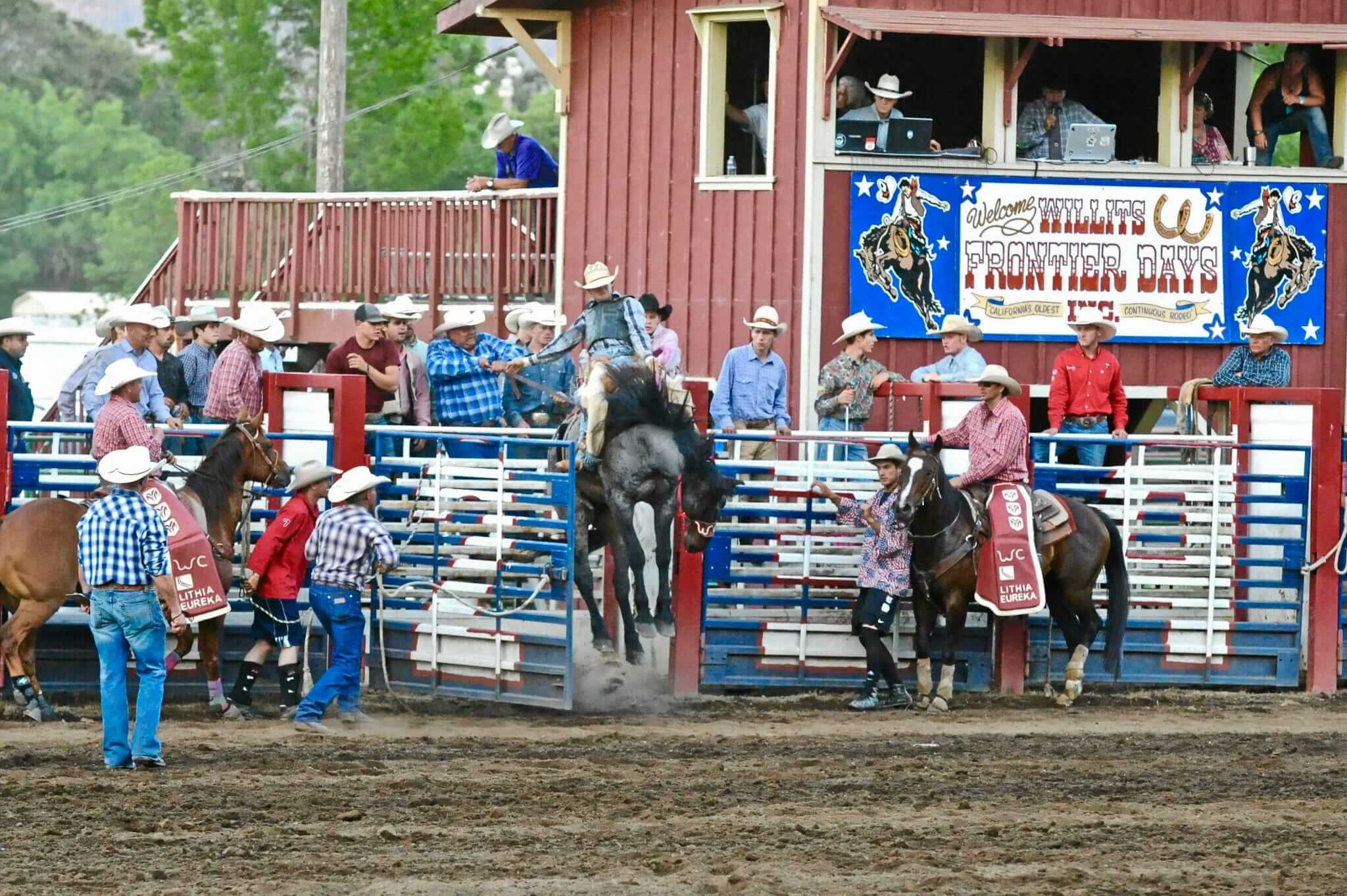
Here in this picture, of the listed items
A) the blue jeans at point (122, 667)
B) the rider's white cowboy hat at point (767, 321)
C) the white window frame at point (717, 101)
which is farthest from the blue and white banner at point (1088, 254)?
the blue jeans at point (122, 667)

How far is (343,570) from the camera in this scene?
11648 millimetres

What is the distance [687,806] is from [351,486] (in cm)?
313

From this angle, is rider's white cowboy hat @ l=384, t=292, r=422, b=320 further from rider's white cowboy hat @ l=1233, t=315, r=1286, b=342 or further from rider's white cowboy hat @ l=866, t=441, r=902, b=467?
rider's white cowboy hat @ l=1233, t=315, r=1286, b=342

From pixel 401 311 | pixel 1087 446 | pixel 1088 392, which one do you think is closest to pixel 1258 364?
pixel 1088 392

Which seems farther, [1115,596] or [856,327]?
[856,327]

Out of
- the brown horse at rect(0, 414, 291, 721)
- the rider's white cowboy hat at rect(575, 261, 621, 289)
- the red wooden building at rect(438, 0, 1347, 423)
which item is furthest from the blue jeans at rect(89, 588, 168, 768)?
the red wooden building at rect(438, 0, 1347, 423)

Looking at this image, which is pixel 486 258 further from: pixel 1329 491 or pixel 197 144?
pixel 197 144

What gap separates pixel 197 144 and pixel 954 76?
61.7 metres

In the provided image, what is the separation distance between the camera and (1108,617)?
44.3 feet

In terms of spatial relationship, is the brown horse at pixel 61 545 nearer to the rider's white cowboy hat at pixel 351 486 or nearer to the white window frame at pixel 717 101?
the rider's white cowboy hat at pixel 351 486

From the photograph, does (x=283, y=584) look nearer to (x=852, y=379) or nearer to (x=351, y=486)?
(x=351, y=486)

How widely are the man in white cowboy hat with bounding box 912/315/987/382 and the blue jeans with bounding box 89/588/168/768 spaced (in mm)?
6236

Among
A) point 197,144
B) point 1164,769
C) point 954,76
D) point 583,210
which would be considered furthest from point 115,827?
point 197,144

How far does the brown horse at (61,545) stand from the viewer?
39.0 feet
